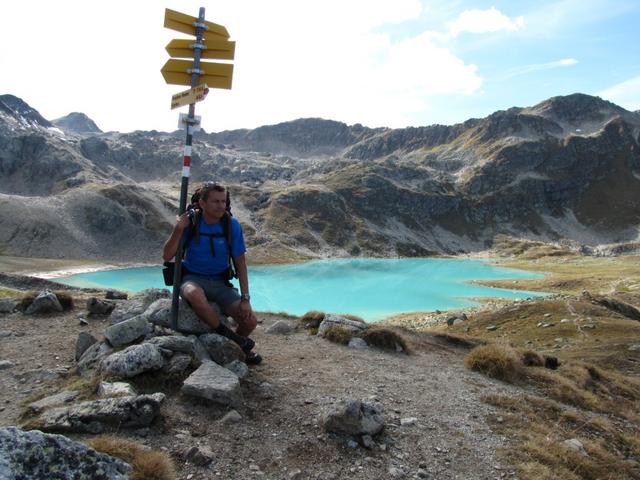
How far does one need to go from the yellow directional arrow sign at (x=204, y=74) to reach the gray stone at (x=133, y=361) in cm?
607

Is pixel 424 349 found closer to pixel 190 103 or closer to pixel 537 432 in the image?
pixel 537 432

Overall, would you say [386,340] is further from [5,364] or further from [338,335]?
[5,364]

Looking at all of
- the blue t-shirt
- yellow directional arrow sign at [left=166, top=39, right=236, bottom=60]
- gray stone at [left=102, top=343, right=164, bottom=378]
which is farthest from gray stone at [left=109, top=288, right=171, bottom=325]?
yellow directional arrow sign at [left=166, top=39, right=236, bottom=60]

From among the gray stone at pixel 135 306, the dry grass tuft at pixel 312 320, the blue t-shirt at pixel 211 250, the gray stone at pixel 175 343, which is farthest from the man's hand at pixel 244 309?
the dry grass tuft at pixel 312 320

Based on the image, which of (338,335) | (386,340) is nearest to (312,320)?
(338,335)

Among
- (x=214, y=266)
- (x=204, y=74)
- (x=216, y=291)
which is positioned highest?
(x=204, y=74)

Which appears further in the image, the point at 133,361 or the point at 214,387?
the point at 133,361

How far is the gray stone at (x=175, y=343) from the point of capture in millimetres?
8773

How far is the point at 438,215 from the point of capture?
190500 millimetres

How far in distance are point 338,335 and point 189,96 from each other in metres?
8.82

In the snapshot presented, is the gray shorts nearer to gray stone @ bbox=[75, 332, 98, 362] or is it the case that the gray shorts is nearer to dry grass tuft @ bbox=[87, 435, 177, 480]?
gray stone @ bbox=[75, 332, 98, 362]

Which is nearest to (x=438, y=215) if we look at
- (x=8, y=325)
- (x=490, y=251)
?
(x=490, y=251)

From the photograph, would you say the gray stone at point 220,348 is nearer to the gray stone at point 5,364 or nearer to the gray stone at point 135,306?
the gray stone at point 135,306

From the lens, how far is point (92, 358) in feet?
30.3
